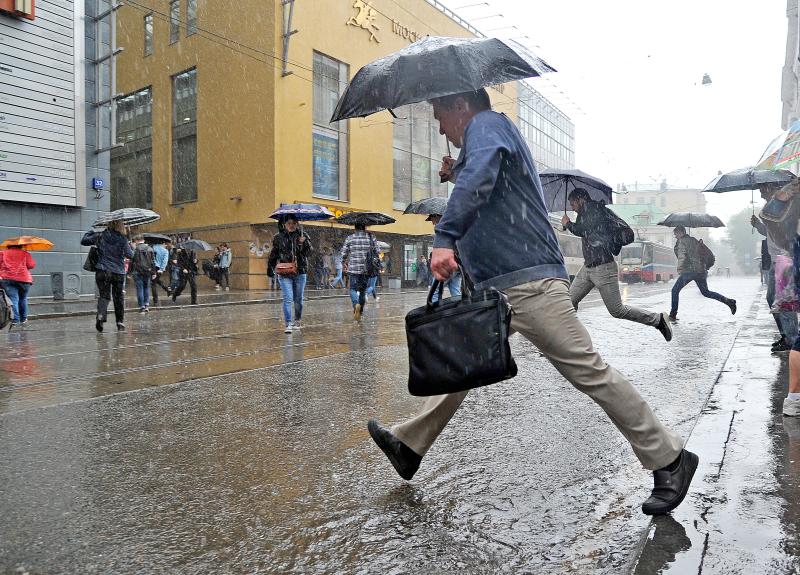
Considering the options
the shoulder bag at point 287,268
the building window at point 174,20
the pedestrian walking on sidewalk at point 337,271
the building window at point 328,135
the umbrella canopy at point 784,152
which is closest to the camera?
the umbrella canopy at point 784,152

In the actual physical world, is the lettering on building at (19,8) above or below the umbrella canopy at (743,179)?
above

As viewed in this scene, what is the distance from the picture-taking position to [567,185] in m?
8.09

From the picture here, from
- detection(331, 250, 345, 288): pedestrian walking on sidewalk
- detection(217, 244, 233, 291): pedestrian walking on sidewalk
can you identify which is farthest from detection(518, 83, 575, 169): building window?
detection(217, 244, 233, 291): pedestrian walking on sidewalk

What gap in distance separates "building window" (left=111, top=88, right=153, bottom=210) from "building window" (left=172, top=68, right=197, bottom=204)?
79.9 inches

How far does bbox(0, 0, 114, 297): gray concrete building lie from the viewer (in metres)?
18.2

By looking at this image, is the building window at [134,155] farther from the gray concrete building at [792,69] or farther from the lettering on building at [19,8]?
the gray concrete building at [792,69]

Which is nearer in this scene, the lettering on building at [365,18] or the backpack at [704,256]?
the backpack at [704,256]

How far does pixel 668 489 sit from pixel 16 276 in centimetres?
1178

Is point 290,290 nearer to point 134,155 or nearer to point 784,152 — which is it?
point 784,152

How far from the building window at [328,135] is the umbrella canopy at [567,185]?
22173 millimetres

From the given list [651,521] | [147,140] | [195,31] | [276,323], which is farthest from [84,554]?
[147,140]

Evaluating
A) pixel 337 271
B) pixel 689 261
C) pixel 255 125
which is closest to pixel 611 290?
pixel 689 261

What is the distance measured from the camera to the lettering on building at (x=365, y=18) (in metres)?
31.2

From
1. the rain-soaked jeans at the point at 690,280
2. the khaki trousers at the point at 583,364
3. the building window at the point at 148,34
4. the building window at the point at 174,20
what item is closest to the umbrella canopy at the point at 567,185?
the rain-soaked jeans at the point at 690,280
